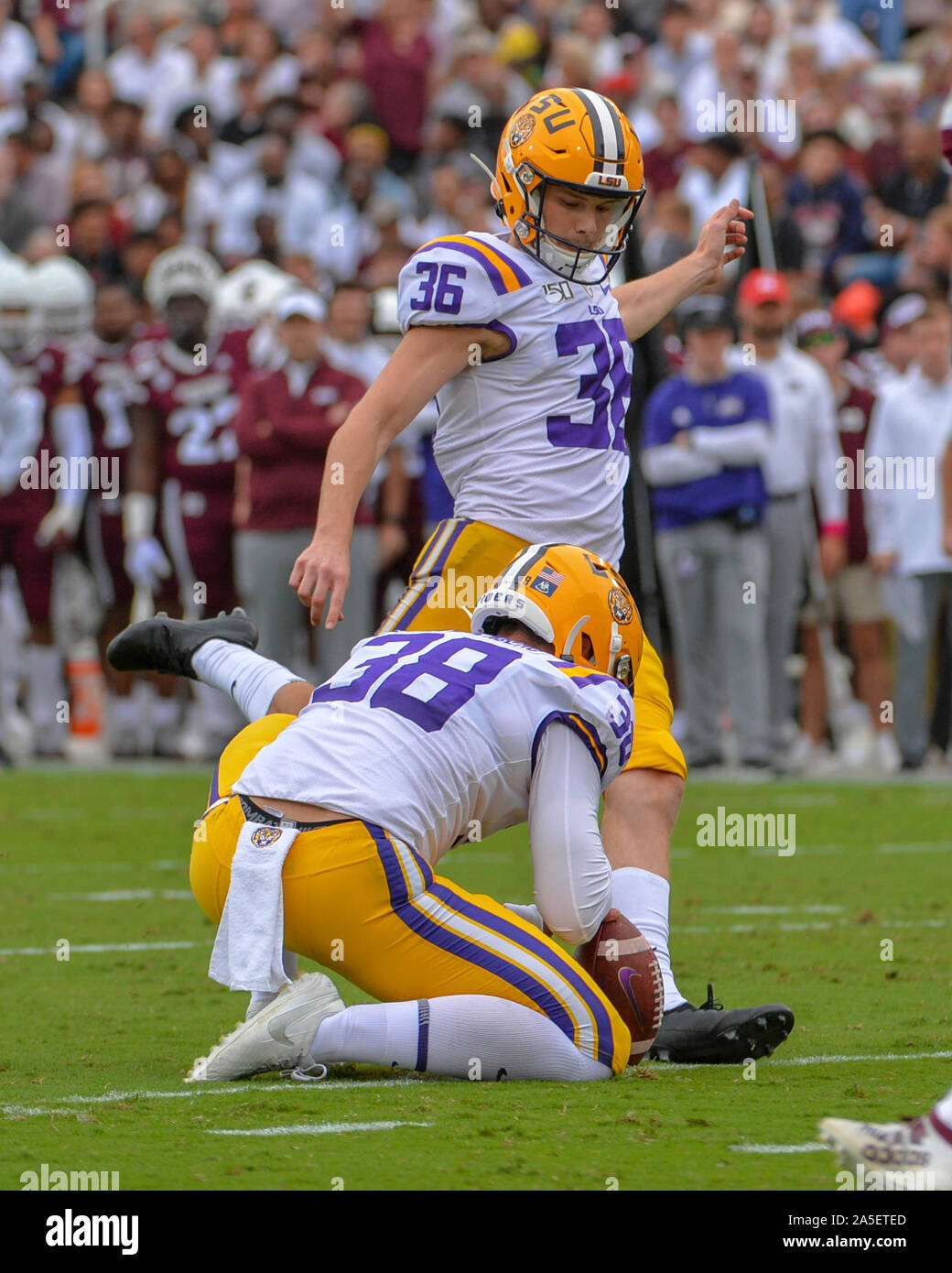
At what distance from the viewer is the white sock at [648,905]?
4691 mm

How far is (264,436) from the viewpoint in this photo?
35.2 ft

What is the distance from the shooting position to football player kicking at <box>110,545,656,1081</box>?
13.5 feet

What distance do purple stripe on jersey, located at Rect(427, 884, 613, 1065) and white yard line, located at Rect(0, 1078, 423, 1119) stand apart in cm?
33

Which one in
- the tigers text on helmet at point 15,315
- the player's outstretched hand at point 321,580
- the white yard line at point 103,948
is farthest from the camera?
the tigers text on helmet at point 15,315

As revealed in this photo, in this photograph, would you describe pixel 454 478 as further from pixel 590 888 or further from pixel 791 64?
pixel 791 64

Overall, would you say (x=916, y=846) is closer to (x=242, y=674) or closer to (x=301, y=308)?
(x=242, y=674)

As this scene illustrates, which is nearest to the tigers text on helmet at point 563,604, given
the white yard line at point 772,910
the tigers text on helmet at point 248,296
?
the white yard line at point 772,910

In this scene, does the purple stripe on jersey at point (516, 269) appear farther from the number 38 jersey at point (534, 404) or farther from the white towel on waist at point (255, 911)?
the white towel on waist at point (255, 911)

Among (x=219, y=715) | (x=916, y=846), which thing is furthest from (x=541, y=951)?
(x=219, y=715)

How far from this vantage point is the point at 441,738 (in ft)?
13.8

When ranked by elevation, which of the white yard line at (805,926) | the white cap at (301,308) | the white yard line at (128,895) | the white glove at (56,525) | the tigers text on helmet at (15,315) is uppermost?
the tigers text on helmet at (15,315)

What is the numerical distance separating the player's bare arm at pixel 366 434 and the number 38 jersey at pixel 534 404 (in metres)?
0.05

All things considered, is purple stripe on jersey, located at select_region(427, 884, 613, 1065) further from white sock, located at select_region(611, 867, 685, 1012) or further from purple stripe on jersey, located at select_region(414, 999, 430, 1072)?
white sock, located at select_region(611, 867, 685, 1012)
